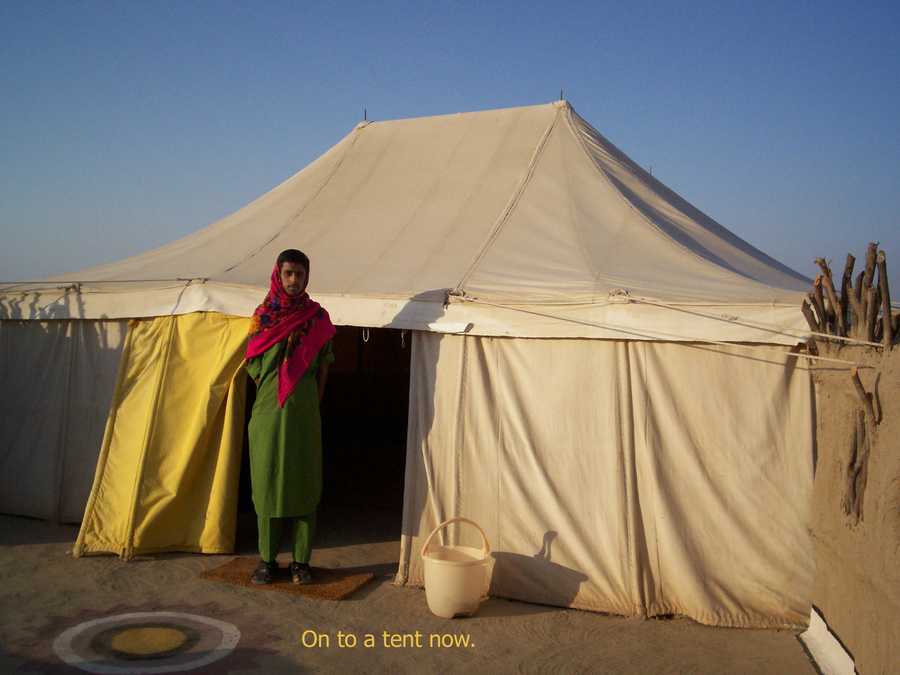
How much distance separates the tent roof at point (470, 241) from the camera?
438 centimetres

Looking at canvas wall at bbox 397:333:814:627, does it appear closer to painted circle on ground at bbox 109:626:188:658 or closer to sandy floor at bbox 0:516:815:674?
sandy floor at bbox 0:516:815:674

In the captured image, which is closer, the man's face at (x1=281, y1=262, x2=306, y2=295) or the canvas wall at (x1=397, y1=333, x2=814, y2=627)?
the canvas wall at (x1=397, y1=333, x2=814, y2=627)

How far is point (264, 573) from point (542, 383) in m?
1.85

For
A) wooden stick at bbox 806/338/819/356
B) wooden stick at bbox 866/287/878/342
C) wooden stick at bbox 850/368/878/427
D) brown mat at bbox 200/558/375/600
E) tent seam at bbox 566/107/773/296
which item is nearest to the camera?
wooden stick at bbox 850/368/878/427

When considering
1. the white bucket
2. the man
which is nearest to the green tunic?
the man

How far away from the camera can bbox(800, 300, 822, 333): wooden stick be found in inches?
144

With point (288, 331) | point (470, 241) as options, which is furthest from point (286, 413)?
point (470, 241)

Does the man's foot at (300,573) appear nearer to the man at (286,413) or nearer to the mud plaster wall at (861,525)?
the man at (286,413)

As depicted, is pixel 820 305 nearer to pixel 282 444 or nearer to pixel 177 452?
pixel 282 444

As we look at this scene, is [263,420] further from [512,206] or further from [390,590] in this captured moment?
[512,206]

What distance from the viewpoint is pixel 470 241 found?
514 cm

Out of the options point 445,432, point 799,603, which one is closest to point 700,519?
point 799,603

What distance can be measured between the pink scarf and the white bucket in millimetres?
1166

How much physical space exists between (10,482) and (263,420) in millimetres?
2672
